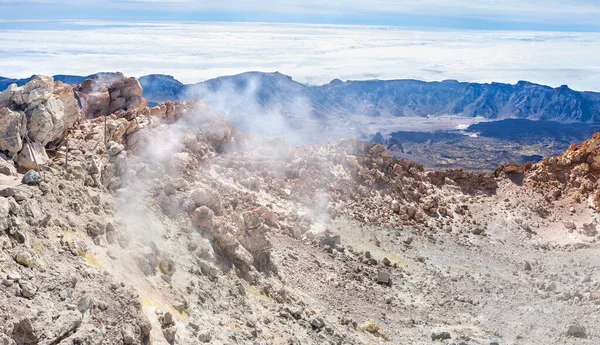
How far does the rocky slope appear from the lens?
46.5ft

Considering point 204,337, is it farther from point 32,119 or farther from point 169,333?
point 32,119

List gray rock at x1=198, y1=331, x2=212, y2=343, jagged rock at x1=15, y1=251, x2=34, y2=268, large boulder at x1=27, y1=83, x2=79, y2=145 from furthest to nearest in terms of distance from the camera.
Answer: large boulder at x1=27, y1=83, x2=79, y2=145, gray rock at x1=198, y1=331, x2=212, y2=343, jagged rock at x1=15, y1=251, x2=34, y2=268

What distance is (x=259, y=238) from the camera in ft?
83.4

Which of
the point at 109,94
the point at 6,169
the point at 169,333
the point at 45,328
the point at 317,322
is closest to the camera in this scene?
the point at 45,328

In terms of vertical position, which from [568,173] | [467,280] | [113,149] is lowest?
[467,280]

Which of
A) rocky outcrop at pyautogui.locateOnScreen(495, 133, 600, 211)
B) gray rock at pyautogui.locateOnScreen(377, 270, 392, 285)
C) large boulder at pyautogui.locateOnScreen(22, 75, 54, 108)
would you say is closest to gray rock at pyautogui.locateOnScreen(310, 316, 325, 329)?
gray rock at pyautogui.locateOnScreen(377, 270, 392, 285)

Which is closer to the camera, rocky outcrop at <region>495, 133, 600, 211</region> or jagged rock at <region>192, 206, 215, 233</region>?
jagged rock at <region>192, 206, 215, 233</region>

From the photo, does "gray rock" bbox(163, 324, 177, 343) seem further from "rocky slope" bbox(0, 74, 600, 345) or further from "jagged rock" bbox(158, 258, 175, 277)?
"jagged rock" bbox(158, 258, 175, 277)

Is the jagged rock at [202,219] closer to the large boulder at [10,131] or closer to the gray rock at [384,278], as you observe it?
the large boulder at [10,131]

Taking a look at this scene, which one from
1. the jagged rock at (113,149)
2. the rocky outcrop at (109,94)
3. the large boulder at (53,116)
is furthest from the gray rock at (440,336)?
the rocky outcrop at (109,94)

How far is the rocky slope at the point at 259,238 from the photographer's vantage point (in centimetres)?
1419

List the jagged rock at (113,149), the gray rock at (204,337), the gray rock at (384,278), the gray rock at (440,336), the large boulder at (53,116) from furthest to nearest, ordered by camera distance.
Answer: the gray rock at (384,278) → the gray rock at (440,336) → the jagged rock at (113,149) → the large boulder at (53,116) → the gray rock at (204,337)

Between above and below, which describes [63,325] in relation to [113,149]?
below

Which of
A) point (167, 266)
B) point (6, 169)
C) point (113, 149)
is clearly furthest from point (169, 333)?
point (113, 149)
